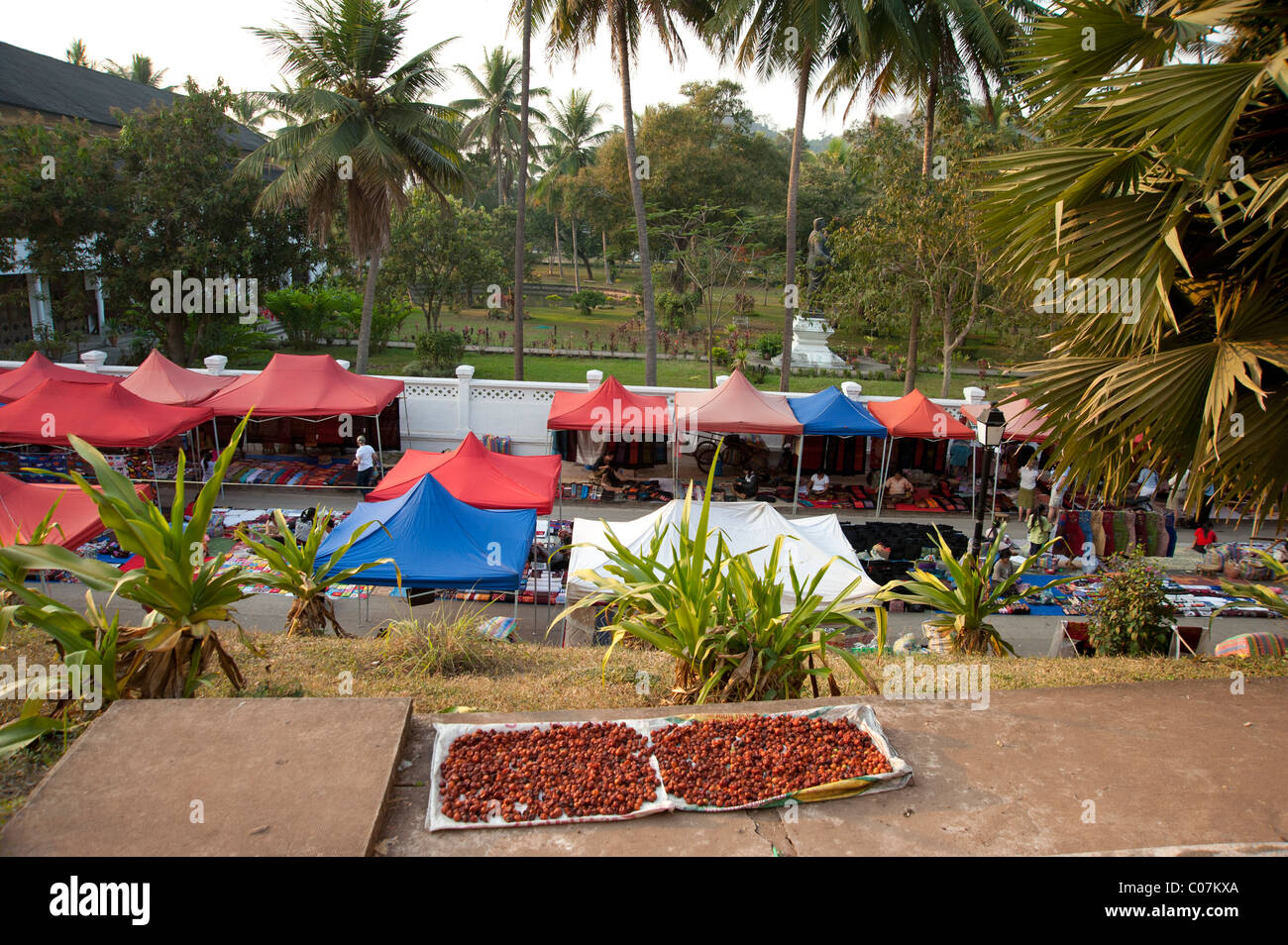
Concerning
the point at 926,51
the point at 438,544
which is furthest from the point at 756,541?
the point at 926,51

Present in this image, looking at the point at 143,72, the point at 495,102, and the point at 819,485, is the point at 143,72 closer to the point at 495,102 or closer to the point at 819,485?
the point at 495,102

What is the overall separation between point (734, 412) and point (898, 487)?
12.5ft

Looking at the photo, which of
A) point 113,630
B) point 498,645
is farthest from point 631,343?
point 113,630

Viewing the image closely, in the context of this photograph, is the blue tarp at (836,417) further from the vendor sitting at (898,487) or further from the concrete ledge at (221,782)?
the concrete ledge at (221,782)

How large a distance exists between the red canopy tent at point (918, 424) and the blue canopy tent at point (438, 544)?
8.93 meters

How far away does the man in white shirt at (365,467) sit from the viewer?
53.6ft

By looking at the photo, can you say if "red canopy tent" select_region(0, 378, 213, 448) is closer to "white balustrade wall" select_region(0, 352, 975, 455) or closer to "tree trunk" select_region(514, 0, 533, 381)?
"white balustrade wall" select_region(0, 352, 975, 455)

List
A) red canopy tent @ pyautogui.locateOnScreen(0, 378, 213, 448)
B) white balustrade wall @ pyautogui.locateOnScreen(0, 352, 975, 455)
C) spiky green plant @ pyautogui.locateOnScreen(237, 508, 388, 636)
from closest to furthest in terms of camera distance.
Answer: spiky green plant @ pyautogui.locateOnScreen(237, 508, 388, 636), red canopy tent @ pyautogui.locateOnScreen(0, 378, 213, 448), white balustrade wall @ pyautogui.locateOnScreen(0, 352, 975, 455)

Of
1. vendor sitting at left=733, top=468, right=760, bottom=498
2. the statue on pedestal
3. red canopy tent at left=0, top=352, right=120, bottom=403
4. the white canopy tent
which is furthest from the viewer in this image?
the statue on pedestal

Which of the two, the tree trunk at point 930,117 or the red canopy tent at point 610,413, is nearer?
the red canopy tent at point 610,413

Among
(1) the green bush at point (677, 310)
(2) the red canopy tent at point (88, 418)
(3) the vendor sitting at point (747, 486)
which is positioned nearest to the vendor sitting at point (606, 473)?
(3) the vendor sitting at point (747, 486)

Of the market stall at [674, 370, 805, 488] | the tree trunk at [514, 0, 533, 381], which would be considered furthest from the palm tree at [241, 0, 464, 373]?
the market stall at [674, 370, 805, 488]

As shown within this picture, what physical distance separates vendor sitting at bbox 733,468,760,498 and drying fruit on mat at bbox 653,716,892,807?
12716mm

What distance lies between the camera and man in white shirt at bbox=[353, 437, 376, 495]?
1634cm
